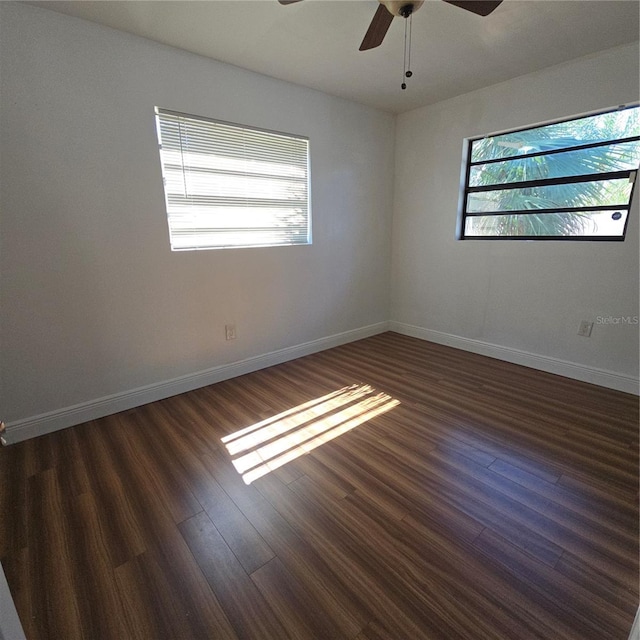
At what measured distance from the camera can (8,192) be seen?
1868mm

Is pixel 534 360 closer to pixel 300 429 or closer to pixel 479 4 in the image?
pixel 300 429

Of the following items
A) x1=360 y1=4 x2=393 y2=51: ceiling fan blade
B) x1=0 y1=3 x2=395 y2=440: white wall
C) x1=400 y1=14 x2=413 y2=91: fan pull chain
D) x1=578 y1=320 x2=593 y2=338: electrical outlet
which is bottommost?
x1=578 y1=320 x2=593 y2=338: electrical outlet

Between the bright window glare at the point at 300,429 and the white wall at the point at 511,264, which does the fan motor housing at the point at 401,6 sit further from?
the bright window glare at the point at 300,429

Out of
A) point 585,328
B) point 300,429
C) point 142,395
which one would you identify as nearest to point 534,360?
point 585,328

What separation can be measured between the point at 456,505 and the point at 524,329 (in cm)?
216

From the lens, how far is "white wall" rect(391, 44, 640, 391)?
2.53m

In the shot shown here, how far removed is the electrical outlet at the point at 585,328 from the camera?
273 cm

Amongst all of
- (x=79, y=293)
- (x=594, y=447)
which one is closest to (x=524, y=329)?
(x=594, y=447)

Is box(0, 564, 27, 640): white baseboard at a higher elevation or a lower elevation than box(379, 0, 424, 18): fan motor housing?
lower

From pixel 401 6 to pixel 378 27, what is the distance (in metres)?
0.16

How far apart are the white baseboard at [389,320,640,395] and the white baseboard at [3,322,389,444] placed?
4.06 feet

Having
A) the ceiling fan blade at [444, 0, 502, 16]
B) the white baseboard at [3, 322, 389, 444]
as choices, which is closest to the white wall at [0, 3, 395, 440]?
the white baseboard at [3, 322, 389, 444]

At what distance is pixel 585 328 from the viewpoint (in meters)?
Answer: 2.75

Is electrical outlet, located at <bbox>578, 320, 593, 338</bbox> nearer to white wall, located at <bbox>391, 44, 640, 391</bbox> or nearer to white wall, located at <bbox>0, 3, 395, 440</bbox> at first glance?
white wall, located at <bbox>391, 44, 640, 391</bbox>
